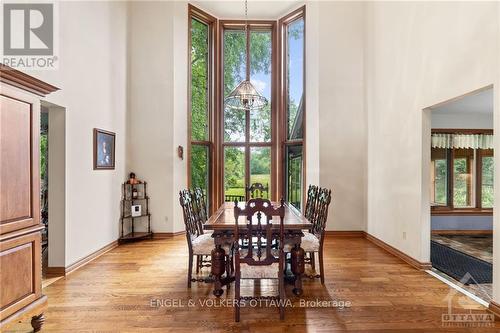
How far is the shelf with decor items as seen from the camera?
17.8 feet

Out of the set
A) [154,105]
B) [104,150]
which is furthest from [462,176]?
[104,150]

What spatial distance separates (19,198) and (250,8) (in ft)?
18.8

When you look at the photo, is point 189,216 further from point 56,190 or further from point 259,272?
point 56,190

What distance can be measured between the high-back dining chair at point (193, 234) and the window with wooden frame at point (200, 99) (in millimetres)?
2441

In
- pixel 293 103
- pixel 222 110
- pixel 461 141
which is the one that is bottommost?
pixel 461 141

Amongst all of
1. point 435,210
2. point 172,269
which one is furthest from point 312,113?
point 172,269

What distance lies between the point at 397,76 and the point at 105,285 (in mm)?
4917

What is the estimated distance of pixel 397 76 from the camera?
14.7 ft

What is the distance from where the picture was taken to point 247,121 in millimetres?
6719

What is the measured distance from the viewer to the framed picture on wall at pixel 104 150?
4.48m

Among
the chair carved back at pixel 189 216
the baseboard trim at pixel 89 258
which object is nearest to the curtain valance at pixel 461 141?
the chair carved back at pixel 189 216

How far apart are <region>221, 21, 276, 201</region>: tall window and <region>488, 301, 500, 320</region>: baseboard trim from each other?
445 cm

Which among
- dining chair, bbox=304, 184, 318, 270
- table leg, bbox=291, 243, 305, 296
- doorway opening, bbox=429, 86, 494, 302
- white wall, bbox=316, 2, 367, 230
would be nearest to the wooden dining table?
table leg, bbox=291, 243, 305, 296

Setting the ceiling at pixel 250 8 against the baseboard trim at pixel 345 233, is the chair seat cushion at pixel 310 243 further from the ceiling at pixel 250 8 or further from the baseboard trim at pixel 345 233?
the ceiling at pixel 250 8
